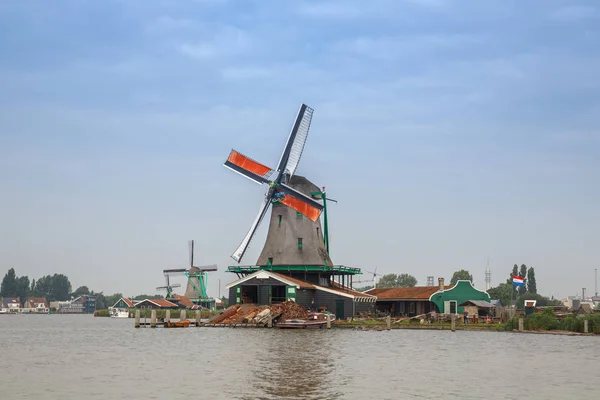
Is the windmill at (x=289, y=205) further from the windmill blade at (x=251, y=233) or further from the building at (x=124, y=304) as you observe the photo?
the building at (x=124, y=304)

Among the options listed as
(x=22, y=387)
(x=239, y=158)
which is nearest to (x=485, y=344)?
(x=22, y=387)

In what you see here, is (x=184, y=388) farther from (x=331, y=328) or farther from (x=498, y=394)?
(x=331, y=328)

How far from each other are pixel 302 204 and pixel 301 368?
148 ft

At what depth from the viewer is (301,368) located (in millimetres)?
35688

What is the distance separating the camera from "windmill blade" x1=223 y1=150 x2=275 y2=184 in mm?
82456

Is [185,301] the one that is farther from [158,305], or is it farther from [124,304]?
[124,304]

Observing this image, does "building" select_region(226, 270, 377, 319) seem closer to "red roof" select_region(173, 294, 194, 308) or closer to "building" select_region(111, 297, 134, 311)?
"red roof" select_region(173, 294, 194, 308)

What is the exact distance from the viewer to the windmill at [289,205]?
3147 inches

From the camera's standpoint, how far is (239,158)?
8425 cm

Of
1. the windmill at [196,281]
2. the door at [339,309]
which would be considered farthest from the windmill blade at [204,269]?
the door at [339,309]

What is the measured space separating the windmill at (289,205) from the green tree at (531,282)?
82965 mm

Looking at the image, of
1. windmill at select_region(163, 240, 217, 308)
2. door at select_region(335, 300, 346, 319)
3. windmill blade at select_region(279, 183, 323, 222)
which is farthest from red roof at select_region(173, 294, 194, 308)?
door at select_region(335, 300, 346, 319)

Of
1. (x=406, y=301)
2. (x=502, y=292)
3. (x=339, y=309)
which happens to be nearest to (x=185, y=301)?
(x=502, y=292)

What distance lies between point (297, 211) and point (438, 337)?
24.4 meters
